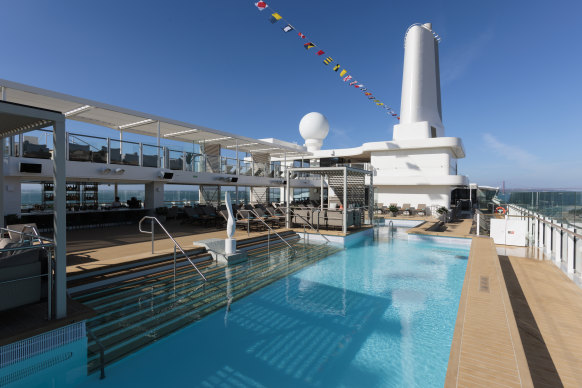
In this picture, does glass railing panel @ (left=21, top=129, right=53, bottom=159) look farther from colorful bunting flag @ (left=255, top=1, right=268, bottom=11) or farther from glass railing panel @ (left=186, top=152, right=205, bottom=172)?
colorful bunting flag @ (left=255, top=1, right=268, bottom=11)

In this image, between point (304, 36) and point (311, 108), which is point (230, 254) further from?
point (311, 108)

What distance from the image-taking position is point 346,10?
16609 mm

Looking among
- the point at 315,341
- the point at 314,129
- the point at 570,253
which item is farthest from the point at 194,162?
the point at 314,129

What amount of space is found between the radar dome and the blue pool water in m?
23.8

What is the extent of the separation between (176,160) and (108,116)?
2.82 meters

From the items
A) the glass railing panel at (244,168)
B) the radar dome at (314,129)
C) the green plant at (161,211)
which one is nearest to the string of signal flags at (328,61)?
the glass railing panel at (244,168)

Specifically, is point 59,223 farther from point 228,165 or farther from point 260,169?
point 260,169

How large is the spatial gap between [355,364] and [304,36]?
46.3 ft

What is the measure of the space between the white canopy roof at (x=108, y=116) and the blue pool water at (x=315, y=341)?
328 inches

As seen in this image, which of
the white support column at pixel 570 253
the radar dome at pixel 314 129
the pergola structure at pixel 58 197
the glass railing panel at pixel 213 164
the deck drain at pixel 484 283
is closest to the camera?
the pergola structure at pixel 58 197

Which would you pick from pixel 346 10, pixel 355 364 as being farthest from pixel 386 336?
pixel 346 10

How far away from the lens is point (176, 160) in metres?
11.7

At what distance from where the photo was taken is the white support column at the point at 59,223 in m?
3.09

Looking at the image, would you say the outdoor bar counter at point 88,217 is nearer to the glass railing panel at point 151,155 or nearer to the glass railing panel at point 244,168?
the glass railing panel at point 151,155
